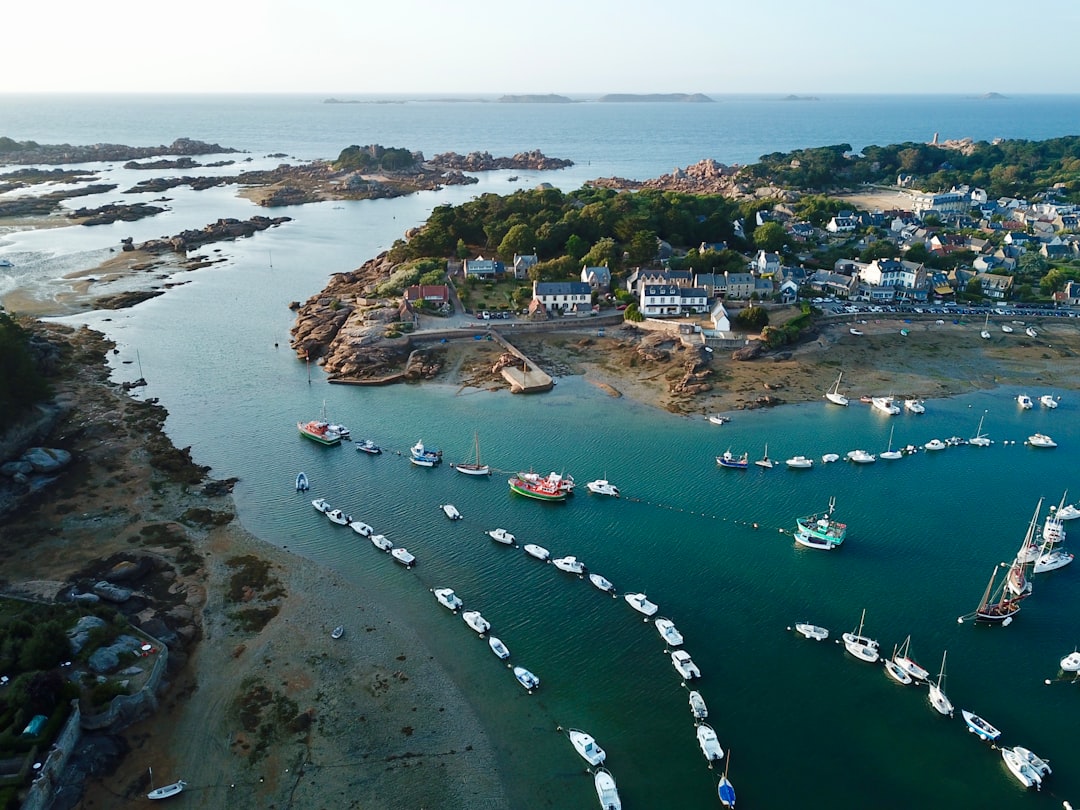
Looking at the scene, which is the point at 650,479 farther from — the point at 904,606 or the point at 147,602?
the point at 147,602

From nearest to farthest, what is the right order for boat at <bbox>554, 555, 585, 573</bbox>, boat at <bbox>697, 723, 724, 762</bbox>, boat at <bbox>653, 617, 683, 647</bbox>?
boat at <bbox>697, 723, 724, 762</bbox> < boat at <bbox>653, 617, 683, 647</bbox> < boat at <bbox>554, 555, 585, 573</bbox>

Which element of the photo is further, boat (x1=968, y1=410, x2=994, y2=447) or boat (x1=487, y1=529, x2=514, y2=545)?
boat (x1=968, y1=410, x2=994, y2=447)

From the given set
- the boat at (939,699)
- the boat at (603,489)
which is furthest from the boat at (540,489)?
the boat at (939,699)

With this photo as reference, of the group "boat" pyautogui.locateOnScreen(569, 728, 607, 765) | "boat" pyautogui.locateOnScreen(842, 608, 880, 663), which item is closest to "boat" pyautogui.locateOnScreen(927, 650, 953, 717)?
"boat" pyautogui.locateOnScreen(842, 608, 880, 663)

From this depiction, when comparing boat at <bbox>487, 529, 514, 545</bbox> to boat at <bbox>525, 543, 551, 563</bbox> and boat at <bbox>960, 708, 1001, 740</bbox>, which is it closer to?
boat at <bbox>525, 543, 551, 563</bbox>

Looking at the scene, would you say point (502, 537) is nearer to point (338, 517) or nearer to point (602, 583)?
point (602, 583)

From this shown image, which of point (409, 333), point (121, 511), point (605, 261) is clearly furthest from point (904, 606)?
point (605, 261)
